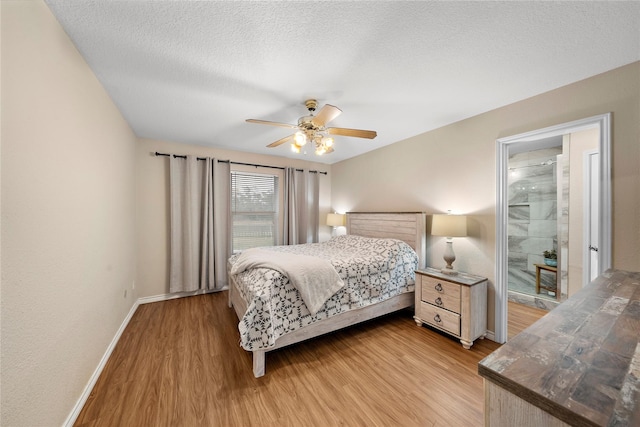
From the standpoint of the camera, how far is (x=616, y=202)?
1.79 m

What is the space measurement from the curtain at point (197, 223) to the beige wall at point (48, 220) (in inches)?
61.6

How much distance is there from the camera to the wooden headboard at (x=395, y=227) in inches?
122

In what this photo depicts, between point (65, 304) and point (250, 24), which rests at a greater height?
point (250, 24)

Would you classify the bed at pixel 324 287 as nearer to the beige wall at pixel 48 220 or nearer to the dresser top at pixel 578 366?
the beige wall at pixel 48 220

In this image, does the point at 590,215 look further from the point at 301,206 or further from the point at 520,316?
the point at 301,206

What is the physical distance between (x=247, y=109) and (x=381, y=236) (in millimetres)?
2550

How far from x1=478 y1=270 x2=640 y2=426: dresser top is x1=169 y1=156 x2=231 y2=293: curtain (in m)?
3.87

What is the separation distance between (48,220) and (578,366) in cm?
227

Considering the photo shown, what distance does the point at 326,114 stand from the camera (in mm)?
1943

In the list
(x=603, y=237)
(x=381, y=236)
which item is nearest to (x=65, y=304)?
(x=381, y=236)

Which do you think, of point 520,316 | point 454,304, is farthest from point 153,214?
point 520,316

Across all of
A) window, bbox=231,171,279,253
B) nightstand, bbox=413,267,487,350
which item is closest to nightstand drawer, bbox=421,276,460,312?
nightstand, bbox=413,267,487,350

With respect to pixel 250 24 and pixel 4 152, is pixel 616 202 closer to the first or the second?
pixel 250 24

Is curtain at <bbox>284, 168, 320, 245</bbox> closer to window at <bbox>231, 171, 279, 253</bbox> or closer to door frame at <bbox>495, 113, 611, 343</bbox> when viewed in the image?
window at <bbox>231, 171, 279, 253</bbox>
